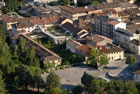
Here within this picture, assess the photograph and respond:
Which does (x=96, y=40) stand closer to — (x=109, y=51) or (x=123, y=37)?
(x=123, y=37)

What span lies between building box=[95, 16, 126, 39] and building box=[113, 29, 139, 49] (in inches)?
21.1

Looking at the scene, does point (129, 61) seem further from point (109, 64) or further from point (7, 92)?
point (7, 92)

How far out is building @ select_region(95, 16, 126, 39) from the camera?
91.1ft

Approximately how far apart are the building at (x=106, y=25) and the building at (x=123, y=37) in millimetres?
536

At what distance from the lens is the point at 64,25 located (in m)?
31.1

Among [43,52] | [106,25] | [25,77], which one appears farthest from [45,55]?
[106,25]

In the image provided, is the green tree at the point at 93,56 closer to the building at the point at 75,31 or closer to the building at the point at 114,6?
the building at the point at 75,31

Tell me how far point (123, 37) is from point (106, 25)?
278 centimetres

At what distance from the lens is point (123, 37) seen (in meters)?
26.5

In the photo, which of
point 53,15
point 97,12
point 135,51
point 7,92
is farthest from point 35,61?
point 97,12

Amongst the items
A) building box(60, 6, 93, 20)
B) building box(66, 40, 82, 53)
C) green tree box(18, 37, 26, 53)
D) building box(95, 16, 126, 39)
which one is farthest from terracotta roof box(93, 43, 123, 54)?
building box(60, 6, 93, 20)

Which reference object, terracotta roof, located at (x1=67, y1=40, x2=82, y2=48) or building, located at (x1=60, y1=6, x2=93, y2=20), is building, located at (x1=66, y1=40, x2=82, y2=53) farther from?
building, located at (x1=60, y1=6, x2=93, y2=20)

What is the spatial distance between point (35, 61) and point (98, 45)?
5.42 metres

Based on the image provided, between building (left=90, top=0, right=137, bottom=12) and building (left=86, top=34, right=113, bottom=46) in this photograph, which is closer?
building (left=86, top=34, right=113, bottom=46)
